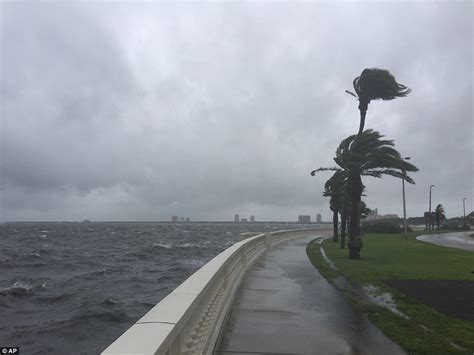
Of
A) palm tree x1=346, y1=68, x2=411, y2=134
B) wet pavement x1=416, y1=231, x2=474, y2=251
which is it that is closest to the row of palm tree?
palm tree x1=346, y1=68, x2=411, y2=134

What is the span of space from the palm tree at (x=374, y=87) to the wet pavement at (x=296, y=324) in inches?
489

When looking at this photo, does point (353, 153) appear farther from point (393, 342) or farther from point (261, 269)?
point (393, 342)

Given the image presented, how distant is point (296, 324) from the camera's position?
6992 mm

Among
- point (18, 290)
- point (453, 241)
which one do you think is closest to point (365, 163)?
point (18, 290)

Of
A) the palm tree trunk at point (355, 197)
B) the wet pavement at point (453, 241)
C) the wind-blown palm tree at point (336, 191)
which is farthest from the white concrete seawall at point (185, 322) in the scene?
the wet pavement at point (453, 241)

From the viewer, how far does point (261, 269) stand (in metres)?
13.8

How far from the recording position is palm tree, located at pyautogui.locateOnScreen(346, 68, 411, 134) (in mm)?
20109

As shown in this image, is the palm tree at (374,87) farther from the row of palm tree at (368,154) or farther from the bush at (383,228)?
the bush at (383,228)

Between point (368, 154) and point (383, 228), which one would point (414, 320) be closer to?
point (368, 154)

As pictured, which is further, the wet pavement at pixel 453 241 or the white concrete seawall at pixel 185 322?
the wet pavement at pixel 453 241

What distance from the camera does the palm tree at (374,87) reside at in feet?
66.0

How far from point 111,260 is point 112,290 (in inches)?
504

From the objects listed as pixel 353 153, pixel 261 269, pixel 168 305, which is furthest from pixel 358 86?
pixel 168 305

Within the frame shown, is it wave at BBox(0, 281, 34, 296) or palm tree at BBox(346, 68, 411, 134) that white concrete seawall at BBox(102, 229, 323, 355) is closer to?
wave at BBox(0, 281, 34, 296)
